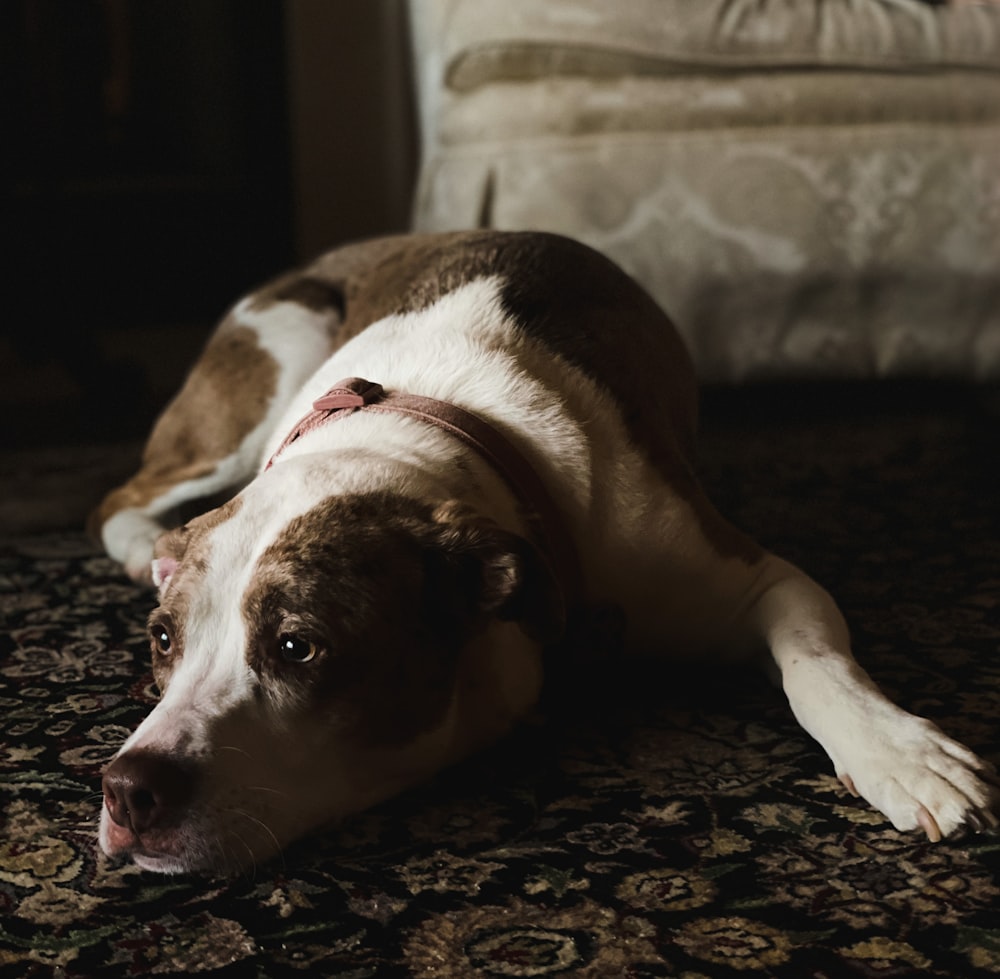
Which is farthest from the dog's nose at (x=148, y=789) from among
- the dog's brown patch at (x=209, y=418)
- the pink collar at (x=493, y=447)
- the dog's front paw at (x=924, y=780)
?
the dog's brown patch at (x=209, y=418)

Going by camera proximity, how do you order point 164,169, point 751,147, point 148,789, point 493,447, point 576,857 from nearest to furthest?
point 148,789 → point 576,857 → point 493,447 → point 751,147 → point 164,169

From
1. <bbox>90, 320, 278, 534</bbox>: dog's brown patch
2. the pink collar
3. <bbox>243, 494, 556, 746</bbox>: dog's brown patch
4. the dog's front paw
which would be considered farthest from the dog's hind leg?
the dog's front paw

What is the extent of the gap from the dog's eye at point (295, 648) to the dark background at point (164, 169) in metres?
2.69

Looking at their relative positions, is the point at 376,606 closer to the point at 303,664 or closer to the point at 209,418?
the point at 303,664

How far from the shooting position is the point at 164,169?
471cm

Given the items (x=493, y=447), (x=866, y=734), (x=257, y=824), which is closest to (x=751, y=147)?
(x=493, y=447)

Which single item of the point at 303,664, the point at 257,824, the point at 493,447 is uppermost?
the point at 493,447

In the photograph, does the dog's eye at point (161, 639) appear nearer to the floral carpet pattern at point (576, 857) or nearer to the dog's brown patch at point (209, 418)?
the floral carpet pattern at point (576, 857)

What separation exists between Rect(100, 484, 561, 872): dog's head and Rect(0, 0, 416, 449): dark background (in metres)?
2.62

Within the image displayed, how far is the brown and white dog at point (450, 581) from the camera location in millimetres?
1362

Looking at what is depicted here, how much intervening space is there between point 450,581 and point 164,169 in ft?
12.0

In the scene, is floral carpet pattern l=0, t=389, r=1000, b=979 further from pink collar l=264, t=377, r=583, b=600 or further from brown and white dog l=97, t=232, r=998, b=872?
pink collar l=264, t=377, r=583, b=600

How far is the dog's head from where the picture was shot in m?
1.32

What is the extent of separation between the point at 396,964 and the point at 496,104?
264 centimetres
